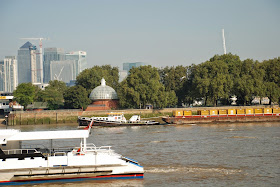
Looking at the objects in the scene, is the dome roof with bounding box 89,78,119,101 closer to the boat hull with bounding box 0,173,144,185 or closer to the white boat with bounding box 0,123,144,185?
the white boat with bounding box 0,123,144,185

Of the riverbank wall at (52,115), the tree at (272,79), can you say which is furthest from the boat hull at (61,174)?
the tree at (272,79)

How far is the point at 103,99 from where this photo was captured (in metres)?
127

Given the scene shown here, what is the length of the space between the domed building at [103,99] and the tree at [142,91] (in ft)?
20.1

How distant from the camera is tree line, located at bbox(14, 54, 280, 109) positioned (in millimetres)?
115875

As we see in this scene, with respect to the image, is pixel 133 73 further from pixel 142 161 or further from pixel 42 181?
pixel 42 181

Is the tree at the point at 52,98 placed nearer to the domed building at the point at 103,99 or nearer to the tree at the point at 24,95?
the tree at the point at 24,95

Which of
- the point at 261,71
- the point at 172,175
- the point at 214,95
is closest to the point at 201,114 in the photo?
the point at 214,95

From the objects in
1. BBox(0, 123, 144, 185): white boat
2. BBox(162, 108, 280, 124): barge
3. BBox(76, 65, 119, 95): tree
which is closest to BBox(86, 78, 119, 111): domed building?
BBox(76, 65, 119, 95): tree

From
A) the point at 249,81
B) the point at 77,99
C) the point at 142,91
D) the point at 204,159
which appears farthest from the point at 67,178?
the point at 77,99

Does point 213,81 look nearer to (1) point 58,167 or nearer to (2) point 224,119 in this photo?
(2) point 224,119

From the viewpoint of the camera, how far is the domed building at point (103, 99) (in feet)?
412

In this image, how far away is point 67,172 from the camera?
32406mm

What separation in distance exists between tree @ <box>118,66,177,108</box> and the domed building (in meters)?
6.11

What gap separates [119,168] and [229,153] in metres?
15.0
